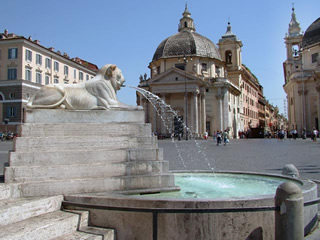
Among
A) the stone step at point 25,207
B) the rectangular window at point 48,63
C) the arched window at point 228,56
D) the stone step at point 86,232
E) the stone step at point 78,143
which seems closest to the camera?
the stone step at point 25,207

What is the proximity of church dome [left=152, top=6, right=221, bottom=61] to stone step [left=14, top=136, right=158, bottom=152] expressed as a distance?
5030 centimetres

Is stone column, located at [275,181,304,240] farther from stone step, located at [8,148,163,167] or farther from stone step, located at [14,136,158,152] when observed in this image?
stone step, located at [14,136,158,152]

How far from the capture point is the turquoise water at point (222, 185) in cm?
521

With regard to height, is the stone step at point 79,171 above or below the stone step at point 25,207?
above

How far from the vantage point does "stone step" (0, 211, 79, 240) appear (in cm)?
325

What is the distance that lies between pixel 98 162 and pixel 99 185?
363 millimetres

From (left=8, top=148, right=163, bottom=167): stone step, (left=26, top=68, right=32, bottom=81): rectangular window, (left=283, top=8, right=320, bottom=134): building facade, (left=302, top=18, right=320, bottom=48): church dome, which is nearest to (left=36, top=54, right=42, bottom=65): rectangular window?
(left=26, top=68, right=32, bottom=81): rectangular window

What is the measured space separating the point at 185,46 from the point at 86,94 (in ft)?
168

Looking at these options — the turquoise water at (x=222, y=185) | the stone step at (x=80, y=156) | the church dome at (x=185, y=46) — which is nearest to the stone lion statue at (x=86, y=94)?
the stone step at (x=80, y=156)

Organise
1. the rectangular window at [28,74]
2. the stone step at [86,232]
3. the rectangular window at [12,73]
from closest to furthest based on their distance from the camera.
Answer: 1. the stone step at [86,232]
2. the rectangular window at [12,73]
3. the rectangular window at [28,74]

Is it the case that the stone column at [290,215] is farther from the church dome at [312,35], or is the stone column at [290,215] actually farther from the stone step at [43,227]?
the church dome at [312,35]

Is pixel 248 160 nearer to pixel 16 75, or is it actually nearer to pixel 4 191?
pixel 4 191

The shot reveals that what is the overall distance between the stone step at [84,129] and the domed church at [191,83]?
41.9 metres

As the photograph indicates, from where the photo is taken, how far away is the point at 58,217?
3850 mm
